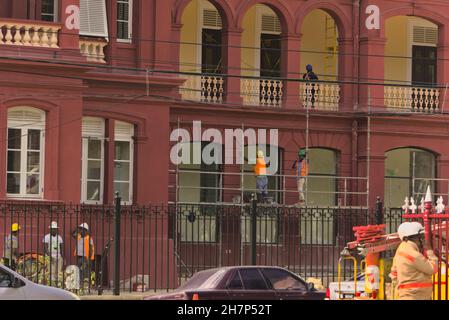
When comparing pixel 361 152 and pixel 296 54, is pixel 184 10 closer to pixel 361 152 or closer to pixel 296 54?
pixel 296 54

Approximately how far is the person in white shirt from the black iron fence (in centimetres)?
2

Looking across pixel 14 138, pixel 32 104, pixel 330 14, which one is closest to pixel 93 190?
pixel 14 138

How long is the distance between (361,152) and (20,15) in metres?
11.8

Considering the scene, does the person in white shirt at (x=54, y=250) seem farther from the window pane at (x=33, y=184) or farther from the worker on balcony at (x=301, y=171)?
the worker on balcony at (x=301, y=171)

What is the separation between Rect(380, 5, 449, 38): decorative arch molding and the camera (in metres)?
42.5

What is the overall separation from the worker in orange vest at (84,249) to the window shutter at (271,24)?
38.4 ft

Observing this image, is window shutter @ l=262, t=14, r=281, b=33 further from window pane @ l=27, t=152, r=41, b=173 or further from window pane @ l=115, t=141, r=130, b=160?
window pane @ l=27, t=152, r=41, b=173

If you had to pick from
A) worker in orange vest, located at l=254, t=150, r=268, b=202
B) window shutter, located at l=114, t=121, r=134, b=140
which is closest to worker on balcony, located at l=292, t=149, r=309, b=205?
worker in orange vest, located at l=254, t=150, r=268, b=202

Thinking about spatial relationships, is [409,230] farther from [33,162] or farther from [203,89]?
[203,89]

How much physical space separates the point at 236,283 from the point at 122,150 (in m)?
13.3

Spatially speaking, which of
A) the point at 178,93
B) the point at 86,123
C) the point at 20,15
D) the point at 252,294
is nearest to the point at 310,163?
the point at 178,93

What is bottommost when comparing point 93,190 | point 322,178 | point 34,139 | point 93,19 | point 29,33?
point 93,190

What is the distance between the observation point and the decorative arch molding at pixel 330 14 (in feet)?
138

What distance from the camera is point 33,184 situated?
35.1 metres
